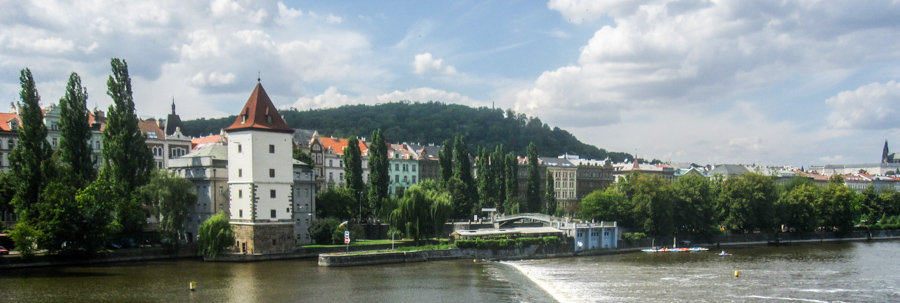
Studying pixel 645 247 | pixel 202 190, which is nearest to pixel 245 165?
pixel 202 190

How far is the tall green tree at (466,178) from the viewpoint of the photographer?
328ft

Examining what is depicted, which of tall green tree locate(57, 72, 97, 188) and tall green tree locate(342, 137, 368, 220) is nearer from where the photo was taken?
tall green tree locate(57, 72, 97, 188)

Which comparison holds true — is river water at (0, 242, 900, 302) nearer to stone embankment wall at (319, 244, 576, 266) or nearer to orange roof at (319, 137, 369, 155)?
stone embankment wall at (319, 244, 576, 266)

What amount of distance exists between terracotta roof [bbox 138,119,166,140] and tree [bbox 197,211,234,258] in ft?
100

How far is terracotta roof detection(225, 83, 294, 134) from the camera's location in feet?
228

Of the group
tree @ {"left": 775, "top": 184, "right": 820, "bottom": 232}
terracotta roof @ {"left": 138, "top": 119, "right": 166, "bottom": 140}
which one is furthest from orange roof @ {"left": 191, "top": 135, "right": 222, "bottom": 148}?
tree @ {"left": 775, "top": 184, "right": 820, "bottom": 232}

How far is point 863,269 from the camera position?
227ft

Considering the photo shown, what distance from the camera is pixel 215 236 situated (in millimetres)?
66500

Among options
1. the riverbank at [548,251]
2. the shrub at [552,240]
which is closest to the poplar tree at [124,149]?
the riverbank at [548,251]

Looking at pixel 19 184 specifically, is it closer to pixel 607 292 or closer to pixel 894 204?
pixel 607 292

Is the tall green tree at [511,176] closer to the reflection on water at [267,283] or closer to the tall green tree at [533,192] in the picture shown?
the tall green tree at [533,192]

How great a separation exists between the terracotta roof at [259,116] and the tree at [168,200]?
7.24m

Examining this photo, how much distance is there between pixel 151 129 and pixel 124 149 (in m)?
25.2

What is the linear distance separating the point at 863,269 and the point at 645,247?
28.8 metres
